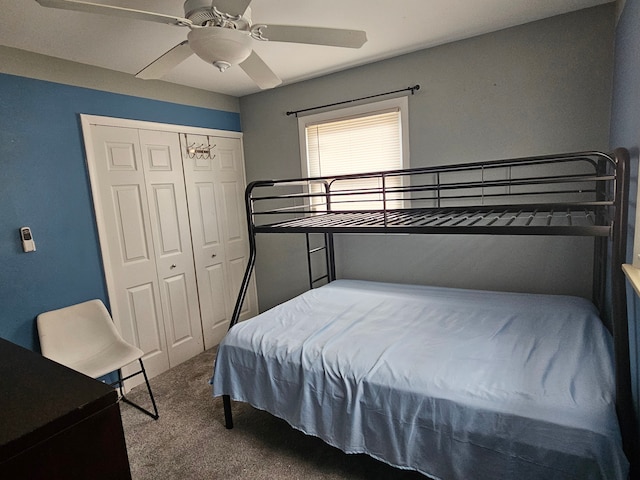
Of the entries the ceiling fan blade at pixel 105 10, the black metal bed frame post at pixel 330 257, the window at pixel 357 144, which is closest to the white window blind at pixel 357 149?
the window at pixel 357 144

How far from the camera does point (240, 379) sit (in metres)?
2.08

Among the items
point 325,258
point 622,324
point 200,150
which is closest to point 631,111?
point 622,324

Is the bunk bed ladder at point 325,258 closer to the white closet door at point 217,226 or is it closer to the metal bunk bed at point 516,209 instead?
the metal bunk bed at point 516,209

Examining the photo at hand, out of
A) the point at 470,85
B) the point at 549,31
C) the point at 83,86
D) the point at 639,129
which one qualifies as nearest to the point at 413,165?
the point at 470,85

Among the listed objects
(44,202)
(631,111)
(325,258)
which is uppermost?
(631,111)

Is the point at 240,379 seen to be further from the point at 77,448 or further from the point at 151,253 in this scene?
the point at 77,448

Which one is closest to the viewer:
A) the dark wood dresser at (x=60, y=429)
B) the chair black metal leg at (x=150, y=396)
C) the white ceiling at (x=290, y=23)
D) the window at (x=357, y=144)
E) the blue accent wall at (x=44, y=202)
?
the dark wood dresser at (x=60, y=429)

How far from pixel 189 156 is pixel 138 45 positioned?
110 centimetres

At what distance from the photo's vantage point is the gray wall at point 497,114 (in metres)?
2.21

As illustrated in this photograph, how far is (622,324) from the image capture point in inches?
50.0

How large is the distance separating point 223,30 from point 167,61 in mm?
507

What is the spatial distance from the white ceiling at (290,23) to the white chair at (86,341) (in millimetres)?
1681

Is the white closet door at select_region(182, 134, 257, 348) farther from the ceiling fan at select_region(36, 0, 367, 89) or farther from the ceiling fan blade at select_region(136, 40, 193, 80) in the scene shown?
the ceiling fan at select_region(36, 0, 367, 89)

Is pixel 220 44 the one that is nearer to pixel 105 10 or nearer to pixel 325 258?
pixel 105 10
